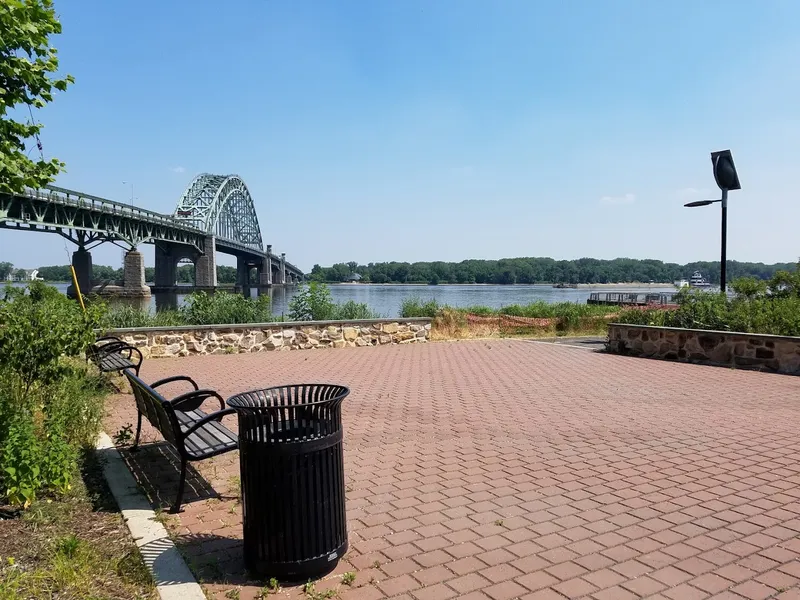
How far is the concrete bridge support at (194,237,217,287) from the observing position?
191ft

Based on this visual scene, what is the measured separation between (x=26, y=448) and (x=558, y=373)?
25.2ft

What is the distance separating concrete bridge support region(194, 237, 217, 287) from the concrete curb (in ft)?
180

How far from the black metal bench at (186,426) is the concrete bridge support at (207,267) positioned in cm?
5463

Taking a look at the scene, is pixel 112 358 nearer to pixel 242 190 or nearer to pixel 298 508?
pixel 298 508

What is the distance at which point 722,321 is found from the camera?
10867mm

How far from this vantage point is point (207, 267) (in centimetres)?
5962

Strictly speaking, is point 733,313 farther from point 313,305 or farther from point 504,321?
point 313,305

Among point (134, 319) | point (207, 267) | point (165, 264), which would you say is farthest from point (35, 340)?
point (165, 264)

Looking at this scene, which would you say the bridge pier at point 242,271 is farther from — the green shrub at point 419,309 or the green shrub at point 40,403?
the green shrub at point 40,403

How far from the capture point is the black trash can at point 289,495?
291cm

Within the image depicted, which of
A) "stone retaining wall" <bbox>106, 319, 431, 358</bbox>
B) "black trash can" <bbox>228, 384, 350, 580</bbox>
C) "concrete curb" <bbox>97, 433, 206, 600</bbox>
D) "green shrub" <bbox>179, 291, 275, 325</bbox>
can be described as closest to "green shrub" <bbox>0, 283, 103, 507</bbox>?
"concrete curb" <bbox>97, 433, 206, 600</bbox>

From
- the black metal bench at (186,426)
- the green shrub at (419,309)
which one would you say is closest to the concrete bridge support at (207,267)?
the green shrub at (419,309)

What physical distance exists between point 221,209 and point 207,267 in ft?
79.8

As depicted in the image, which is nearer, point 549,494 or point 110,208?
point 549,494
